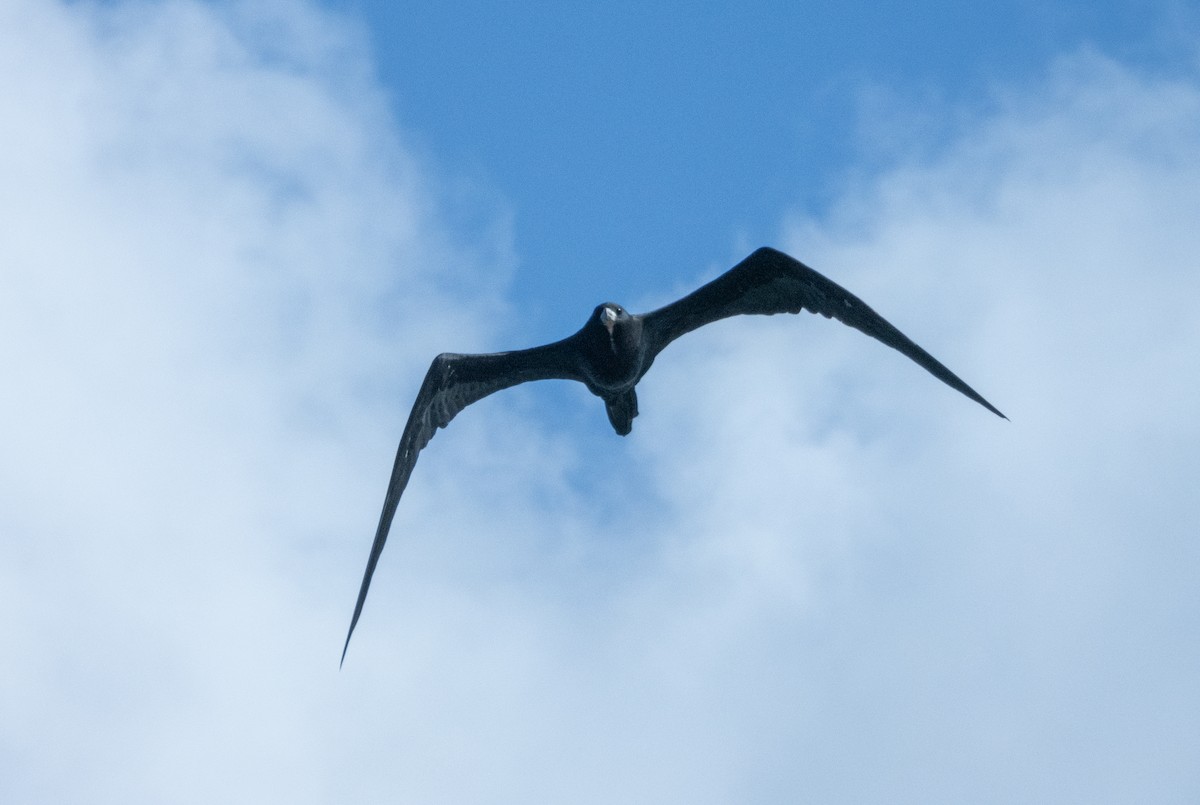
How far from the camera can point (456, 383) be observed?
18000mm

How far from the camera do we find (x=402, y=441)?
1769 cm

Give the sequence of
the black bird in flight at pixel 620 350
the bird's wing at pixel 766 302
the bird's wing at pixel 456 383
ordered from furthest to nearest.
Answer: the bird's wing at pixel 456 383 → the black bird in flight at pixel 620 350 → the bird's wing at pixel 766 302

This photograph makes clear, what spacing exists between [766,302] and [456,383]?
12.0 ft

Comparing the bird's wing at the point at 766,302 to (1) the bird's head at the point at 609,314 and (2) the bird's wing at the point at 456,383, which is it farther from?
(2) the bird's wing at the point at 456,383

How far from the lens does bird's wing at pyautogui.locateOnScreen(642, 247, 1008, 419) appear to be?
16031 mm

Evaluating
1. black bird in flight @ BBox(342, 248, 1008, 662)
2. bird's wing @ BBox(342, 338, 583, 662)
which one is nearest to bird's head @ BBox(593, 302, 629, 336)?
black bird in flight @ BBox(342, 248, 1008, 662)

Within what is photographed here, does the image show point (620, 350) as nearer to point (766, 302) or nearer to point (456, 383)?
point (766, 302)

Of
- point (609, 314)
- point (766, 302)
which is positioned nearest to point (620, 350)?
point (609, 314)

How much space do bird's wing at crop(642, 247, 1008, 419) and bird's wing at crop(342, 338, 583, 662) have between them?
3.65 feet

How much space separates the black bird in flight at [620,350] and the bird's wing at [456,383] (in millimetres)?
11

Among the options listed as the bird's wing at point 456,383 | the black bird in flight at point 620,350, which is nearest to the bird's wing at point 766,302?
the black bird in flight at point 620,350

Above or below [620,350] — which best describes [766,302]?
above

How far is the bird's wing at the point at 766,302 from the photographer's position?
16031 millimetres

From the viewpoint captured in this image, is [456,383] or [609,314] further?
[456,383]
